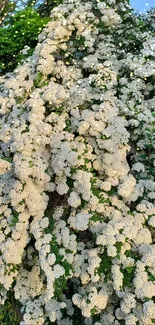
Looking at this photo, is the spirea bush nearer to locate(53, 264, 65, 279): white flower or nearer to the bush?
locate(53, 264, 65, 279): white flower

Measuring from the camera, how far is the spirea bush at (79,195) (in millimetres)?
3453

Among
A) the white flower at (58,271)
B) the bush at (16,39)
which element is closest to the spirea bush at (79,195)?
the white flower at (58,271)

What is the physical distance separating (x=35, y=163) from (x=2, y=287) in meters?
1.10

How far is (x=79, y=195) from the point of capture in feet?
12.6

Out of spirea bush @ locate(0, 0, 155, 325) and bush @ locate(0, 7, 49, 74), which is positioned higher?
spirea bush @ locate(0, 0, 155, 325)

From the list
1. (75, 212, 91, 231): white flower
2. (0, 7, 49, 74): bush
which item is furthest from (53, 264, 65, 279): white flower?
(0, 7, 49, 74): bush

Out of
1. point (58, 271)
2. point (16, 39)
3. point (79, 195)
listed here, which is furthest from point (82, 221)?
point (16, 39)

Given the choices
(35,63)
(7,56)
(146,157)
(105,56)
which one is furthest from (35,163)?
(7,56)

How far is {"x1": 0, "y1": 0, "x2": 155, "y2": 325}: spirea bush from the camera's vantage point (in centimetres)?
345

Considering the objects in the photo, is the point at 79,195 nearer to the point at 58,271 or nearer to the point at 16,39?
the point at 58,271

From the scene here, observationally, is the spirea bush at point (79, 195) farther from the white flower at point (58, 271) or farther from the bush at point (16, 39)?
the bush at point (16, 39)

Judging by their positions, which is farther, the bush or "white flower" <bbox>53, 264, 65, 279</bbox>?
the bush

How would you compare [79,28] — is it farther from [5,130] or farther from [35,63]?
[5,130]

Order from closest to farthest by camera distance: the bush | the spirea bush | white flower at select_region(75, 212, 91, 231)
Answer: the spirea bush → white flower at select_region(75, 212, 91, 231) → the bush
